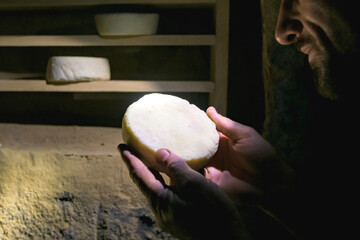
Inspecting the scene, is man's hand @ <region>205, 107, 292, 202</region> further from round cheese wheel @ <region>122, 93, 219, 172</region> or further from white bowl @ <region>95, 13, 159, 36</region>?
white bowl @ <region>95, 13, 159, 36</region>

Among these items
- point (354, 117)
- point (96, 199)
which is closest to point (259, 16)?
point (354, 117)

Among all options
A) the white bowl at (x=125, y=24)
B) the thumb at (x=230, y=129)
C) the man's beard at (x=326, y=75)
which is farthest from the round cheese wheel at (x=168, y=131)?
the white bowl at (x=125, y=24)

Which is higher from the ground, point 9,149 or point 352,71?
point 352,71

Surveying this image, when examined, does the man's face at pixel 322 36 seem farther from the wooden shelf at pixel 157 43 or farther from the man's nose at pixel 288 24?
the wooden shelf at pixel 157 43

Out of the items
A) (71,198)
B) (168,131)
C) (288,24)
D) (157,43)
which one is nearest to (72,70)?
(157,43)

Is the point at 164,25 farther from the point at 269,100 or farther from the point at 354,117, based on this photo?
the point at 354,117

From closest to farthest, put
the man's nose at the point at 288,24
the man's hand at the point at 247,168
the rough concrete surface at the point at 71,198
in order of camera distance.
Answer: the man's nose at the point at 288,24 → the man's hand at the point at 247,168 → the rough concrete surface at the point at 71,198

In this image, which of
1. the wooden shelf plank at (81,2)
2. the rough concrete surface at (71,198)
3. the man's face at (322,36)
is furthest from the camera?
the wooden shelf plank at (81,2)

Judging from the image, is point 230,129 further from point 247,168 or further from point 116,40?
point 116,40
